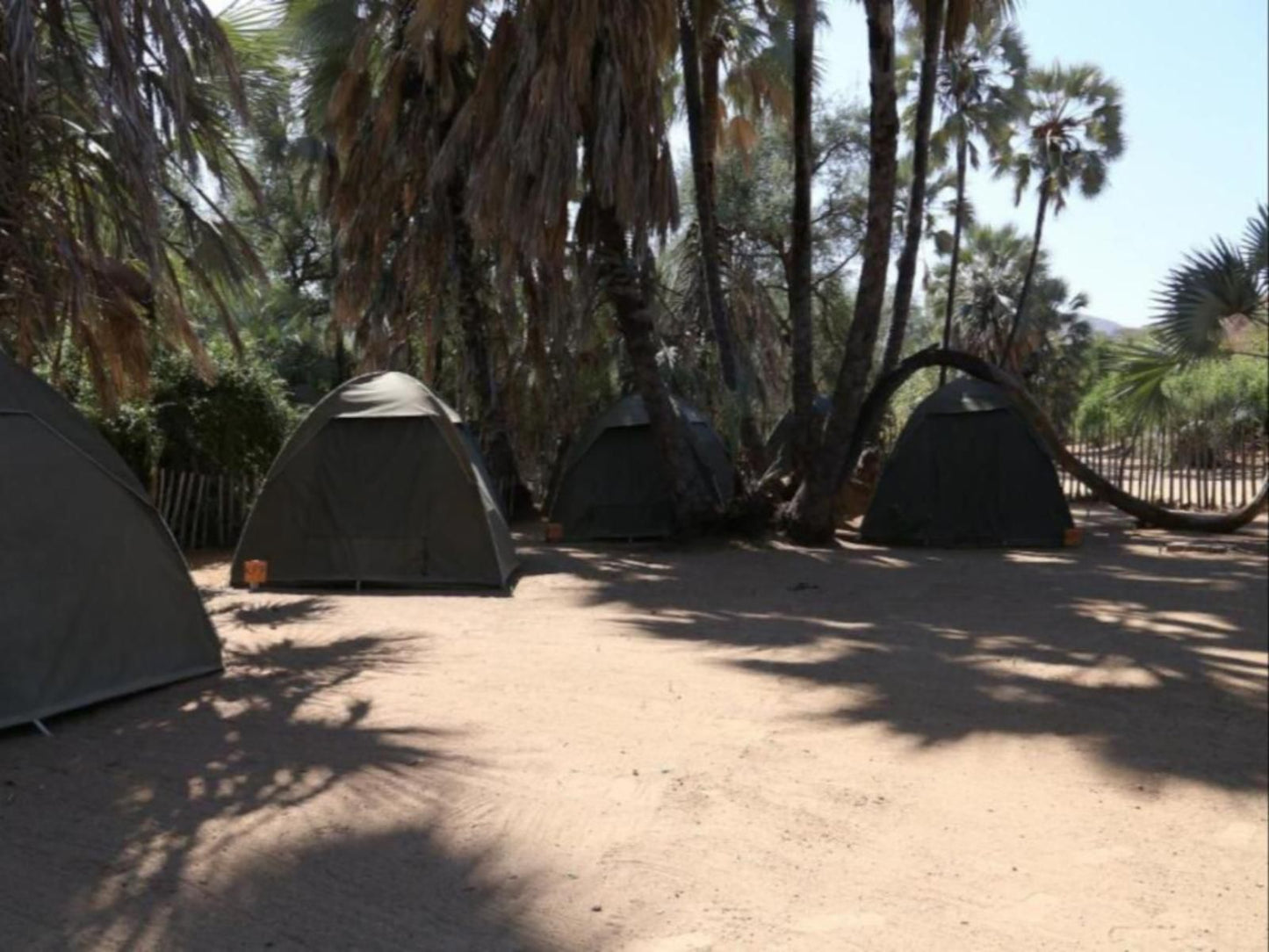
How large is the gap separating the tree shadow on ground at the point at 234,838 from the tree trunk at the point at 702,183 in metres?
11.3

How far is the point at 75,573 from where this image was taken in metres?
6.25

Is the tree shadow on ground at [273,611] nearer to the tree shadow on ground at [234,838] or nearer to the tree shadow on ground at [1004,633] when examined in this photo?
the tree shadow on ground at [1004,633]

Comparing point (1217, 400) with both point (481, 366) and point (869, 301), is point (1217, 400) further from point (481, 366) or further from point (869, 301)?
point (481, 366)

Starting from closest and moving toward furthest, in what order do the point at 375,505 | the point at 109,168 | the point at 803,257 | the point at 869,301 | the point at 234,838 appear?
the point at 234,838 → the point at 109,168 → the point at 375,505 → the point at 869,301 → the point at 803,257

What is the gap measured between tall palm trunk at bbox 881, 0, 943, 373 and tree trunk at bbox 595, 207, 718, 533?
161 inches

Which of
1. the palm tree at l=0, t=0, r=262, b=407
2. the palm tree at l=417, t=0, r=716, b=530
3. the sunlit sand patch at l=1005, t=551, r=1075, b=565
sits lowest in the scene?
the sunlit sand patch at l=1005, t=551, r=1075, b=565

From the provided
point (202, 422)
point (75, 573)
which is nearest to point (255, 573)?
point (202, 422)

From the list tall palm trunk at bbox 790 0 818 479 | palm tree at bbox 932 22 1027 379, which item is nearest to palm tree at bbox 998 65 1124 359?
palm tree at bbox 932 22 1027 379

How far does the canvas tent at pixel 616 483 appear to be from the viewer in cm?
1588

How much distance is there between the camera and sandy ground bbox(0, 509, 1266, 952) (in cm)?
396

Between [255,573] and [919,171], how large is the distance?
11.2 m

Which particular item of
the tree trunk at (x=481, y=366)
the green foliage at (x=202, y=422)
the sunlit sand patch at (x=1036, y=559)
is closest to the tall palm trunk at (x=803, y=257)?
the sunlit sand patch at (x=1036, y=559)

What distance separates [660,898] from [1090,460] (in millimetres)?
21899

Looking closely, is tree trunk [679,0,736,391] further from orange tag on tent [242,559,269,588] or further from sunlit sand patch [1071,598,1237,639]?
orange tag on tent [242,559,269,588]
